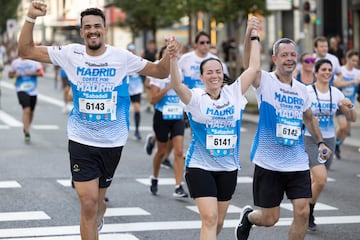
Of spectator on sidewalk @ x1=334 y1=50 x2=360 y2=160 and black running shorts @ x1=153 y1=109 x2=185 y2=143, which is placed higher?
spectator on sidewalk @ x1=334 y1=50 x2=360 y2=160

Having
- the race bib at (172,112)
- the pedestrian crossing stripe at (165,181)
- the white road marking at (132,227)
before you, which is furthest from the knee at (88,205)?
the pedestrian crossing stripe at (165,181)

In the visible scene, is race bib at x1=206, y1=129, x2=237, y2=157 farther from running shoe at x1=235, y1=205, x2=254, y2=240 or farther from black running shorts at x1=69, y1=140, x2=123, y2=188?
running shoe at x1=235, y1=205, x2=254, y2=240

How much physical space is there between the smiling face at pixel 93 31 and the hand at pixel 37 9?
0.43 meters

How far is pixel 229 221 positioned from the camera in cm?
1062

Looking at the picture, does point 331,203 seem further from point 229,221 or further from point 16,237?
point 16,237

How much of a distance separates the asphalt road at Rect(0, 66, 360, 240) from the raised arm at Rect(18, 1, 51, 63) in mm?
2180

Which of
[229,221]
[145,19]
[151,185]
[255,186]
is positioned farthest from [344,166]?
[145,19]

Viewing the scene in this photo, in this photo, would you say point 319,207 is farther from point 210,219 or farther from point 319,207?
point 210,219

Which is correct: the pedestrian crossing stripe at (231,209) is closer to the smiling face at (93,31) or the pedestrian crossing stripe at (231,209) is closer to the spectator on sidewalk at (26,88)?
the smiling face at (93,31)

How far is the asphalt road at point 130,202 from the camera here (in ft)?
32.3

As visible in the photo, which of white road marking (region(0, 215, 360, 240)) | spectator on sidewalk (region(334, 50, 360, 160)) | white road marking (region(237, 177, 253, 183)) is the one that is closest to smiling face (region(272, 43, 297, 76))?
white road marking (region(0, 215, 360, 240))

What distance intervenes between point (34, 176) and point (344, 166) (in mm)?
4950

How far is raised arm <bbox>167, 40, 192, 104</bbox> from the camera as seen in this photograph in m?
7.61

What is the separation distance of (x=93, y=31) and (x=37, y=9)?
21.3 inches
